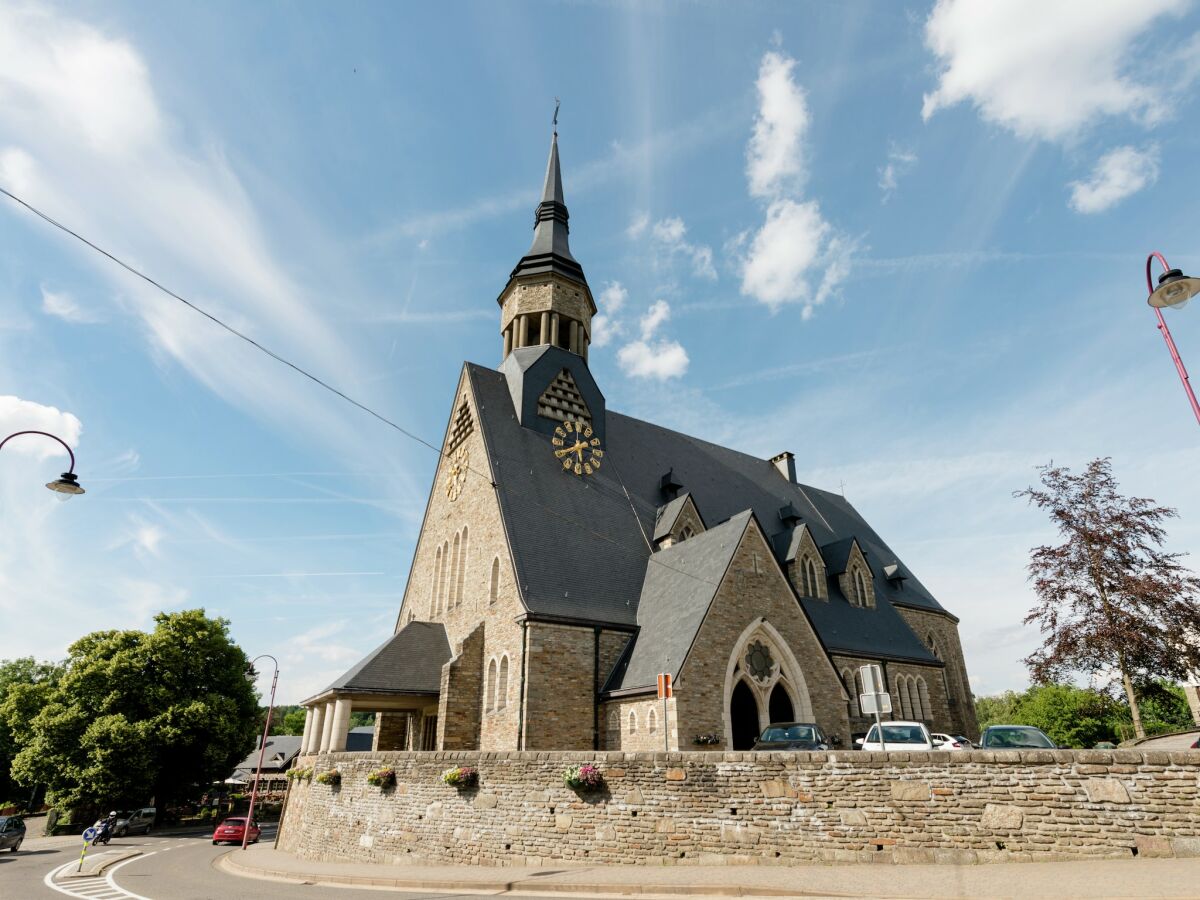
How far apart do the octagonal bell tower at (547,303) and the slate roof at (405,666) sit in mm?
12934

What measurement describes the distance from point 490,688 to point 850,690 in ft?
40.0

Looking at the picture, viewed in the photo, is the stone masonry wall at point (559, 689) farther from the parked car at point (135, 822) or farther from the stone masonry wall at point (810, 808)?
the parked car at point (135, 822)

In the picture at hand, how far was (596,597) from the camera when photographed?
2080 cm

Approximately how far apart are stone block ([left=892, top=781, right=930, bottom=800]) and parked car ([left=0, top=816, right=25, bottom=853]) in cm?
3569

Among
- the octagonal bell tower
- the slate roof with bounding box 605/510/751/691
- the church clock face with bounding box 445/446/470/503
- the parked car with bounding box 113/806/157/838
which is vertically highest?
the octagonal bell tower

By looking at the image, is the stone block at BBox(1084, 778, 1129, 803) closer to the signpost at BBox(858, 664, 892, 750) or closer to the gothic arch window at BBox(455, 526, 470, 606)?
the signpost at BBox(858, 664, 892, 750)

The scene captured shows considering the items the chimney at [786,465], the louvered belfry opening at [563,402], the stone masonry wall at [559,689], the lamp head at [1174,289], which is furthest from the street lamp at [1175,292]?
the chimney at [786,465]

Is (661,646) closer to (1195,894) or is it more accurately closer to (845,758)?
(845,758)

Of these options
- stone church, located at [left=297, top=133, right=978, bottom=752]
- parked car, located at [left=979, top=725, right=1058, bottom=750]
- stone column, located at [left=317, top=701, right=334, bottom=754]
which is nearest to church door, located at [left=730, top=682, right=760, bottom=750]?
stone church, located at [left=297, top=133, right=978, bottom=752]

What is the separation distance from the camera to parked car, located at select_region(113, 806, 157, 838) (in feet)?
113

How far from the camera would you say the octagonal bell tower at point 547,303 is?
29719mm

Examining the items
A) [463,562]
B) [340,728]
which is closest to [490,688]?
[340,728]

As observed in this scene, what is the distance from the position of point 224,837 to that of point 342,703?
1567 cm

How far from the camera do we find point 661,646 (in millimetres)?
18438
